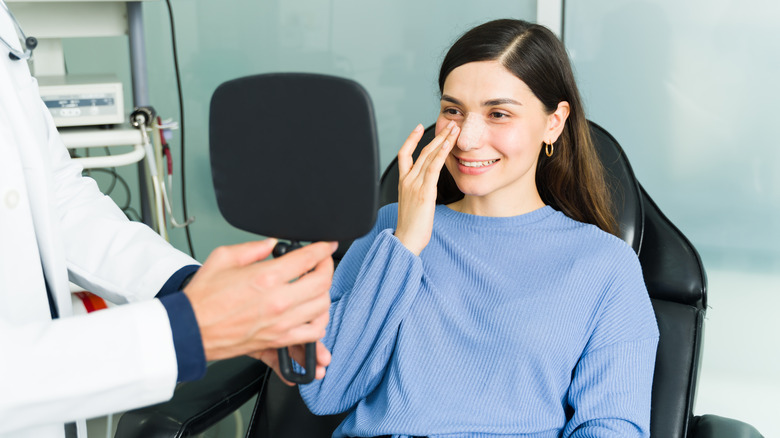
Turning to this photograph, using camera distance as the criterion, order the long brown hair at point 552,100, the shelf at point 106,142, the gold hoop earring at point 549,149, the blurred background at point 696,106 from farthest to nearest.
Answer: the blurred background at point 696,106 → the shelf at point 106,142 → the gold hoop earring at point 549,149 → the long brown hair at point 552,100

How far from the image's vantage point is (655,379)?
1.22 metres

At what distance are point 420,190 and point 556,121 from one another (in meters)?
0.30

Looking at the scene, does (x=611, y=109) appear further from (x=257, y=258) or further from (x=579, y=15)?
(x=257, y=258)

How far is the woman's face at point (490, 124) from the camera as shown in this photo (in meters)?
1.24

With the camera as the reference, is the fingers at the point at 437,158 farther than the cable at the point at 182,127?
No

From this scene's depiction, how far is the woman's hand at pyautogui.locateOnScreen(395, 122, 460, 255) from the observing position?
1.21 meters

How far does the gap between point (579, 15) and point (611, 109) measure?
25 centimetres

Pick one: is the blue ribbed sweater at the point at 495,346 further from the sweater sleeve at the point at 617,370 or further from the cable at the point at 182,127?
the cable at the point at 182,127

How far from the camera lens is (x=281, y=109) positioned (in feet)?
1.88

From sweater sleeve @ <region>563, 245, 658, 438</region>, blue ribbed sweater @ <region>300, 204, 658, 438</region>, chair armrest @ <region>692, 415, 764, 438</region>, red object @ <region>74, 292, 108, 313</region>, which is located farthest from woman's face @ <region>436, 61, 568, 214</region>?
red object @ <region>74, 292, 108, 313</region>

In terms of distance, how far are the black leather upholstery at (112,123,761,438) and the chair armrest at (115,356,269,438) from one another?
0.02 metres

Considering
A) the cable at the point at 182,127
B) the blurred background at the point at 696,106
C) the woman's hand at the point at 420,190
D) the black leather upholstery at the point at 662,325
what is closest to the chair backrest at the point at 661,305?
the black leather upholstery at the point at 662,325

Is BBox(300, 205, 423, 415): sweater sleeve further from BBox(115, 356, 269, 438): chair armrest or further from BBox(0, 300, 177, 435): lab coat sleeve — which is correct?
BBox(0, 300, 177, 435): lab coat sleeve

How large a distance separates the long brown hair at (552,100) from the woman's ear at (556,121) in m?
0.01
